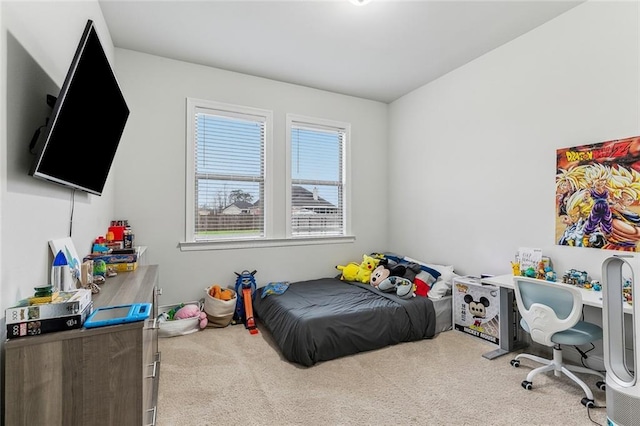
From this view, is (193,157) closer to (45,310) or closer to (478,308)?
(45,310)

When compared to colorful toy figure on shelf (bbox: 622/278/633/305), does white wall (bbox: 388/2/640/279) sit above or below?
above

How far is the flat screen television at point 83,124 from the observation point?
1.24 metres

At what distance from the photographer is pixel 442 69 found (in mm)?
3602

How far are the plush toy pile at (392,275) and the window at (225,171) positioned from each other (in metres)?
1.33

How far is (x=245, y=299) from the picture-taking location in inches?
131

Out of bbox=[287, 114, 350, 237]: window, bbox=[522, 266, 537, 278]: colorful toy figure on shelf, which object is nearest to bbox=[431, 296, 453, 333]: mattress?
bbox=[522, 266, 537, 278]: colorful toy figure on shelf

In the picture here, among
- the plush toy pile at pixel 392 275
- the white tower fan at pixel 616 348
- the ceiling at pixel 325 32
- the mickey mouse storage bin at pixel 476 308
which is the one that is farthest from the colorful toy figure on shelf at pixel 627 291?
the ceiling at pixel 325 32

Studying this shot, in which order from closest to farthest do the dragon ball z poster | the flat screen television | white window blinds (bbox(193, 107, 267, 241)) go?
the flat screen television, the dragon ball z poster, white window blinds (bbox(193, 107, 267, 241))

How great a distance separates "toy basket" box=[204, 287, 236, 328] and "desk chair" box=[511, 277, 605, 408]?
269 centimetres

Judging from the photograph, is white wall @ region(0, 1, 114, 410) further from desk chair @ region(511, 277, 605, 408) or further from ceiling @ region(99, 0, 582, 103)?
desk chair @ region(511, 277, 605, 408)

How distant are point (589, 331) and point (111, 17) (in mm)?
4532

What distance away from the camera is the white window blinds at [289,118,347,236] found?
4035 millimetres

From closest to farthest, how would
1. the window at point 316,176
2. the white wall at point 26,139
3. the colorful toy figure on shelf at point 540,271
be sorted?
1. the white wall at point 26,139
2. the colorful toy figure on shelf at point 540,271
3. the window at point 316,176

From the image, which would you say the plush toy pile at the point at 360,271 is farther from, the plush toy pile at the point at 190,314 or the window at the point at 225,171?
the plush toy pile at the point at 190,314
